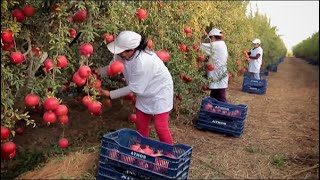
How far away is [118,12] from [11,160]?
2103 millimetres

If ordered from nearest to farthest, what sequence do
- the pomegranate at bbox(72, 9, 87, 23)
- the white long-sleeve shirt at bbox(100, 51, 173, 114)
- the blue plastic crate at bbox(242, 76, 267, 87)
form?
the pomegranate at bbox(72, 9, 87, 23)
the white long-sleeve shirt at bbox(100, 51, 173, 114)
the blue plastic crate at bbox(242, 76, 267, 87)

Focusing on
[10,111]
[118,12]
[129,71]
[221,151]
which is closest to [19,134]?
[10,111]

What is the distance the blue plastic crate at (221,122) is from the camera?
5.48 metres

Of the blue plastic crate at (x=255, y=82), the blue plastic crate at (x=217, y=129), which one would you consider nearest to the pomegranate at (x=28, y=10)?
the blue plastic crate at (x=217, y=129)

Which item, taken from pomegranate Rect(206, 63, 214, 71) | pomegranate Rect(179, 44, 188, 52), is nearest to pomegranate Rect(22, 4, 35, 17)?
pomegranate Rect(179, 44, 188, 52)

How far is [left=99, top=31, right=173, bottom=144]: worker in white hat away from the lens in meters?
3.56

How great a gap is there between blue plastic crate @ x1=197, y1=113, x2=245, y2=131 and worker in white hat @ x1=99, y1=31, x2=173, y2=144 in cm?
180

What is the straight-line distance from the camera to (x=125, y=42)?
3514 mm

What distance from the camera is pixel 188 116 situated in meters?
6.10

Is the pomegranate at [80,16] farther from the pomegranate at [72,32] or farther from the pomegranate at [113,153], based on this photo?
the pomegranate at [113,153]

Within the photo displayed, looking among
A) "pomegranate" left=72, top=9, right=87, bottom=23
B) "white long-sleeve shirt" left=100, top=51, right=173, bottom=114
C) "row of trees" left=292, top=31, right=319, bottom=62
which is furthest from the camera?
"white long-sleeve shirt" left=100, top=51, right=173, bottom=114

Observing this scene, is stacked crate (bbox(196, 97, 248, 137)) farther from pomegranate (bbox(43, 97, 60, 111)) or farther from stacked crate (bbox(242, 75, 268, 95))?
stacked crate (bbox(242, 75, 268, 95))

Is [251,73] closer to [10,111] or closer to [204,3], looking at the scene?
[204,3]

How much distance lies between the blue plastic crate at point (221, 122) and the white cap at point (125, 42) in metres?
2.49
